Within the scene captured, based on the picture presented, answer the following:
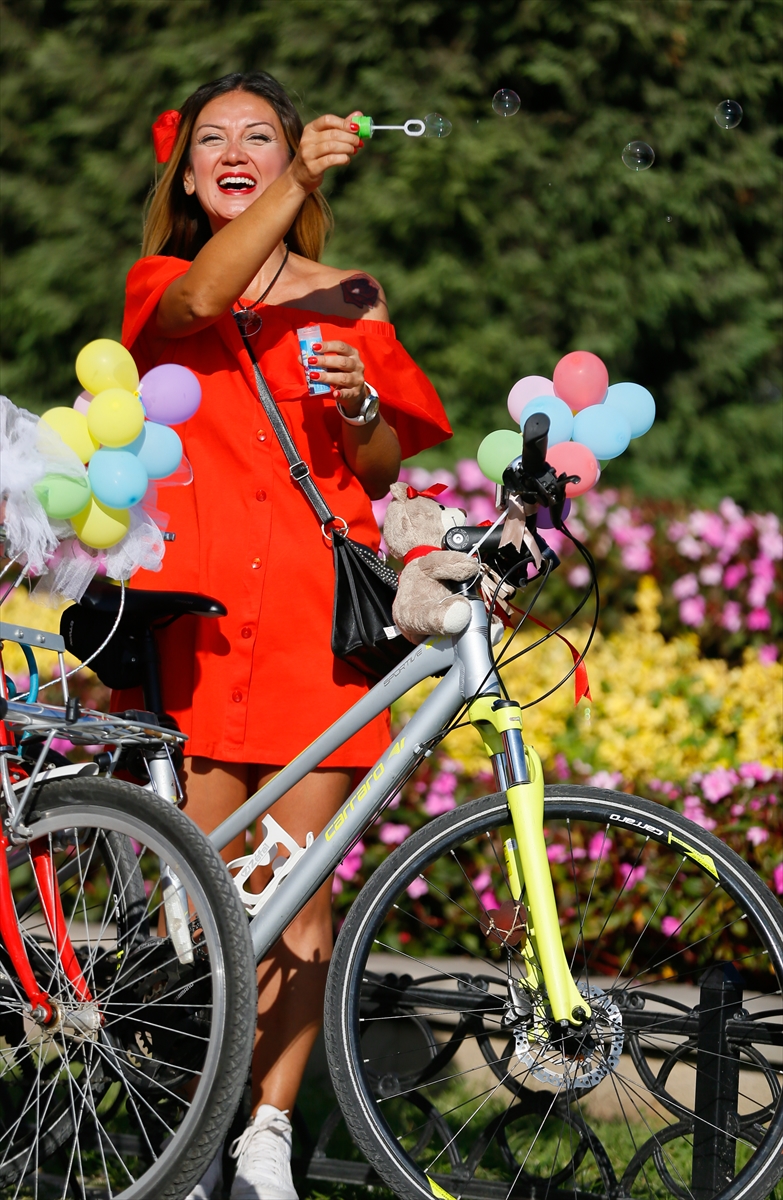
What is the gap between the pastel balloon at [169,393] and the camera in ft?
6.95

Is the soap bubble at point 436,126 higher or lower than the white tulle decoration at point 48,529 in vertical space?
higher

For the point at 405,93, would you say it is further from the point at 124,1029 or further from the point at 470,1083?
the point at 124,1029

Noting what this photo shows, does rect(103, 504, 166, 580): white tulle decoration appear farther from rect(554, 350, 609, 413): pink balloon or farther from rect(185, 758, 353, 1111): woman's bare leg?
rect(554, 350, 609, 413): pink balloon

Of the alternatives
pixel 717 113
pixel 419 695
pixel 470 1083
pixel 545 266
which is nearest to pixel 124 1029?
pixel 470 1083

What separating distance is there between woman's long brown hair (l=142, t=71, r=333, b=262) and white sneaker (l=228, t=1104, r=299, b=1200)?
171 centimetres

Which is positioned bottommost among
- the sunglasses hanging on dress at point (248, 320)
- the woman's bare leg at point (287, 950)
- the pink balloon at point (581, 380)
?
the woman's bare leg at point (287, 950)

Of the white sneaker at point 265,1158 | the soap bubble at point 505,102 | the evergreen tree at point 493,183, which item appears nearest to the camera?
the white sneaker at point 265,1158

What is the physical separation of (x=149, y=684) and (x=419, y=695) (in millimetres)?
2272

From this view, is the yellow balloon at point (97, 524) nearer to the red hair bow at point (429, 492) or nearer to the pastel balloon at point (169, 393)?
the pastel balloon at point (169, 393)

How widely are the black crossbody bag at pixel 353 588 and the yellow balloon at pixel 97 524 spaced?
0.40 meters

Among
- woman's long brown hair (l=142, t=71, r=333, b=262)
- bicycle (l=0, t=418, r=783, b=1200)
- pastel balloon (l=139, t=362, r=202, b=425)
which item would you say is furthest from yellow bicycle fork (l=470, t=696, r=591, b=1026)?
woman's long brown hair (l=142, t=71, r=333, b=262)

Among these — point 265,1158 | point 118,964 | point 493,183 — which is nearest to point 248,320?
point 118,964

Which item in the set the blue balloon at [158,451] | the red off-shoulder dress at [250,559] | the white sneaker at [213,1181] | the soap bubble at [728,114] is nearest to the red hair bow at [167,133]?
the red off-shoulder dress at [250,559]

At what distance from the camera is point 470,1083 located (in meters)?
3.16
